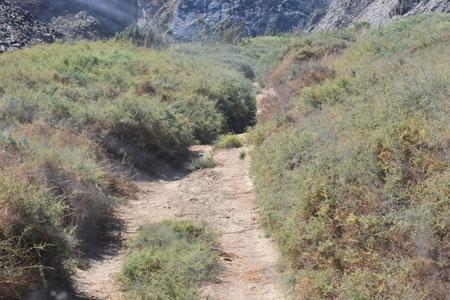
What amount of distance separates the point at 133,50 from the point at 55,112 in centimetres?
1358

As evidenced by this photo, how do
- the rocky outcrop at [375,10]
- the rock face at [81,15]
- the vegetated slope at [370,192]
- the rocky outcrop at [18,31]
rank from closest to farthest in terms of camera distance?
the vegetated slope at [370,192] < the rocky outcrop at [18,31] < the rocky outcrop at [375,10] < the rock face at [81,15]

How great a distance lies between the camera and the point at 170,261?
7.51 metres

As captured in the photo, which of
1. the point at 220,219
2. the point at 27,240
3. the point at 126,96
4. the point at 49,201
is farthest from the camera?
the point at 126,96

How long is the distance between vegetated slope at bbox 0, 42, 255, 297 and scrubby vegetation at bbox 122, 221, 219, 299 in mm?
881

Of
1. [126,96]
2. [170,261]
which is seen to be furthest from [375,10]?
[170,261]

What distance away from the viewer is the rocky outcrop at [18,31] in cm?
2548

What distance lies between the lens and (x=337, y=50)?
70.5 feet

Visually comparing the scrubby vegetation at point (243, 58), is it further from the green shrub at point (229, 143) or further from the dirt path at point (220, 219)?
the dirt path at point (220, 219)

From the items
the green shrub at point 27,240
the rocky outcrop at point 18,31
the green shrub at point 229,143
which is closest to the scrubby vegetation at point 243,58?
the rocky outcrop at point 18,31

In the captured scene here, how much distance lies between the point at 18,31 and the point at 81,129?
16.6 metres

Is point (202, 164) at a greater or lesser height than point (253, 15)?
lesser

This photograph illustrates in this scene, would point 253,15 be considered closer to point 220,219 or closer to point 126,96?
point 126,96

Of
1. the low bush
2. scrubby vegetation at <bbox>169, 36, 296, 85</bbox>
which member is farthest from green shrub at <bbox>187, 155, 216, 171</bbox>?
scrubby vegetation at <bbox>169, 36, 296, 85</bbox>

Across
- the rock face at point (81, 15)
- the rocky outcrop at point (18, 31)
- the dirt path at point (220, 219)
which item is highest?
→ the rock face at point (81, 15)
